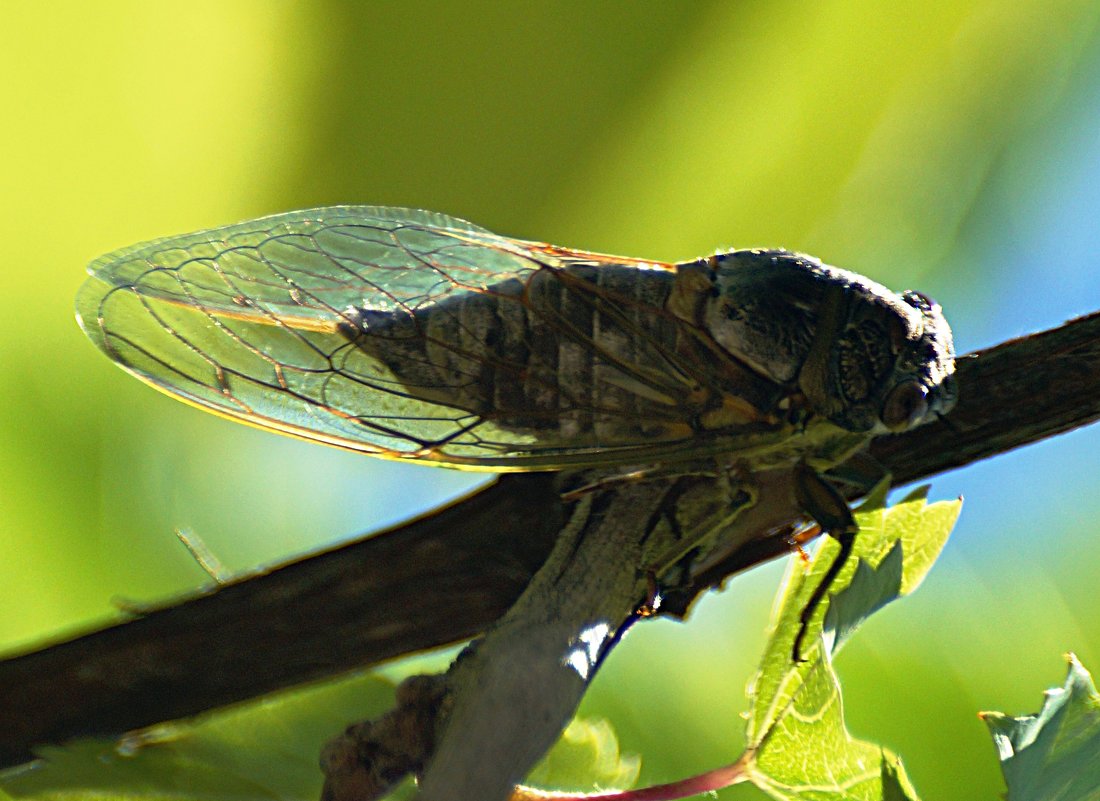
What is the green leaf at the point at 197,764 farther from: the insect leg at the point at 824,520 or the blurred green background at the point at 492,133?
the blurred green background at the point at 492,133

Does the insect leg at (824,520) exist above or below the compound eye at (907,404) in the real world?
below

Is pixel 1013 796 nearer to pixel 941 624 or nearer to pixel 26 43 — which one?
pixel 941 624

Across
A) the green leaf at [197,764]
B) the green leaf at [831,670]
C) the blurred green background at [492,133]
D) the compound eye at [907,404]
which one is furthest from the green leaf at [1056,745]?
the blurred green background at [492,133]

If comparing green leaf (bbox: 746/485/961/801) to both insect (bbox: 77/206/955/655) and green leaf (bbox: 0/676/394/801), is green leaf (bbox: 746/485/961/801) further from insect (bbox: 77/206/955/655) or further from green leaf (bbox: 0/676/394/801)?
green leaf (bbox: 0/676/394/801)

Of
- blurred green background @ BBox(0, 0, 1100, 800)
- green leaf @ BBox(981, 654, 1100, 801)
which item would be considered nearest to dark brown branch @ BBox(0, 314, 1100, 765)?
green leaf @ BBox(981, 654, 1100, 801)

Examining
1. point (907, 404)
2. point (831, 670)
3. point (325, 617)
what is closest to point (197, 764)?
point (325, 617)

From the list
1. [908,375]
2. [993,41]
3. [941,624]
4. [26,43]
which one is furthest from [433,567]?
[993,41]
